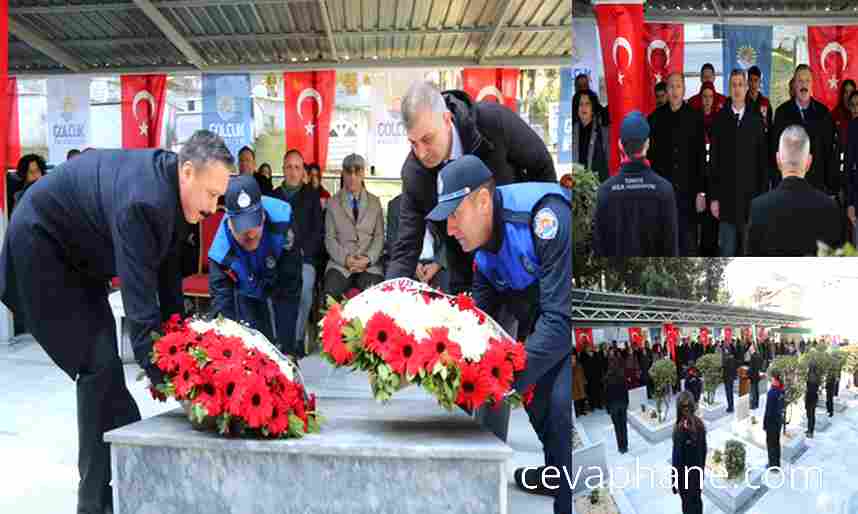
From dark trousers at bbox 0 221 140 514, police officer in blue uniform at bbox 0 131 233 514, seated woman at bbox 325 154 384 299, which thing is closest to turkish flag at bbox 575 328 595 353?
seated woman at bbox 325 154 384 299

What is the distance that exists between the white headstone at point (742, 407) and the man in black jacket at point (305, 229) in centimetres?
122

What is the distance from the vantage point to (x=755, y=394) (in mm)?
1721

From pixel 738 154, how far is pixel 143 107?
8.34 feet

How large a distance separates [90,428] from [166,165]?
760 millimetres

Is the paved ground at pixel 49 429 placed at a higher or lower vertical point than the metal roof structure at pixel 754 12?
lower

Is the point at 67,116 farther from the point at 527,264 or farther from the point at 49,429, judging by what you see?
the point at 527,264

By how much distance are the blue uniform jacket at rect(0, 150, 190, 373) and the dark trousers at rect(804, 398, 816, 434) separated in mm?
1501

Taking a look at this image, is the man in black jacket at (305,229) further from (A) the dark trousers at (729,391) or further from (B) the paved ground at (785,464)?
(A) the dark trousers at (729,391)

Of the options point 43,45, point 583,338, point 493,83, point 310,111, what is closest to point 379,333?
point 583,338

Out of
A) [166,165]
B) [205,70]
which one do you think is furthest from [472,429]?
[205,70]

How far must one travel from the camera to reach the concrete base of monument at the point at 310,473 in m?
1.64

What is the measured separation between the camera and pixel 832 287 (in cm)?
164

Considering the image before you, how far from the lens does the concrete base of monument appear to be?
5.37 feet

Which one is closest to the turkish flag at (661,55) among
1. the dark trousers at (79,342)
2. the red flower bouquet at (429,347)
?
the red flower bouquet at (429,347)
